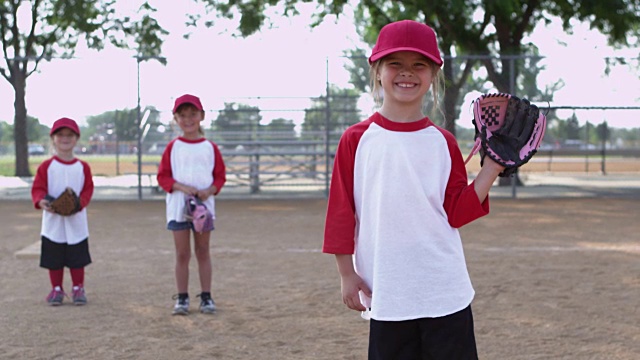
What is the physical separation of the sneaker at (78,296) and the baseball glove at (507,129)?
4.24 metres

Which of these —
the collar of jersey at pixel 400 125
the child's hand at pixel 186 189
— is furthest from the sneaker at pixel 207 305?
the collar of jersey at pixel 400 125

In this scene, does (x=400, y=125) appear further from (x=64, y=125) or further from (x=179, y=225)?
(x=64, y=125)

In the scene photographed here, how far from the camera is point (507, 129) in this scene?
2.55 meters

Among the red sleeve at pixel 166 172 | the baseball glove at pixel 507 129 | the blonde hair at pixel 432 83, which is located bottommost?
the red sleeve at pixel 166 172

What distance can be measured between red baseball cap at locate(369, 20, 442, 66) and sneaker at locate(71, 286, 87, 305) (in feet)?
13.6

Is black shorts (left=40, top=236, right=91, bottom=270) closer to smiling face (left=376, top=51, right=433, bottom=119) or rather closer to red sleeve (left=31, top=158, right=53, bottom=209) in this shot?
red sleeve (left=31, top=158, right=53, bottom=209)

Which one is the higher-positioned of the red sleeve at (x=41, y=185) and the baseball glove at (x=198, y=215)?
the red sleeve at (x=41, y=185)

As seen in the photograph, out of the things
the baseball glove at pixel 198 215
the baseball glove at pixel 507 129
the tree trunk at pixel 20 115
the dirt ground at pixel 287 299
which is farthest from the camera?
the tree trunk at pixel 20 115

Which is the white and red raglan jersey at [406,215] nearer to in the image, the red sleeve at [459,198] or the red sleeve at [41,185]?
the red sleeve at [459,198]

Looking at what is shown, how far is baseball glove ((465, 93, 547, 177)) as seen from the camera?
2.53m

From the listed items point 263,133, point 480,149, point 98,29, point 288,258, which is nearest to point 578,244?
point 288,258

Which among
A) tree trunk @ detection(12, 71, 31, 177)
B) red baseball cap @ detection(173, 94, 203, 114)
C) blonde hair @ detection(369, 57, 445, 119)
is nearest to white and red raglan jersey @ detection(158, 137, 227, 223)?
red baseball cap @ detection(173, 94, 203, 114)

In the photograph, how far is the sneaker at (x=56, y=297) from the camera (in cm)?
603

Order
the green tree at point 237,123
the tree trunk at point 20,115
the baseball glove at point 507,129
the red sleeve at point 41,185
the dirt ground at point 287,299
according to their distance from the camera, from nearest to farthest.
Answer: the baseball glove at point 507,129, the dirt ground at point 287,299, the red sleeve at point 41,185, the tree trunk at point 20,115, the green tree at point 237,123
